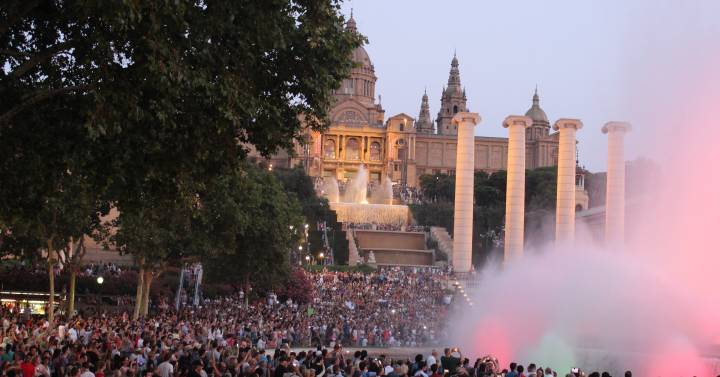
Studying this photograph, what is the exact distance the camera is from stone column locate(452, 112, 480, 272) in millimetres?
61491

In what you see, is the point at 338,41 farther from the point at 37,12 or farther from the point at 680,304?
the point at 680,304

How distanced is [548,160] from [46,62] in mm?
154734

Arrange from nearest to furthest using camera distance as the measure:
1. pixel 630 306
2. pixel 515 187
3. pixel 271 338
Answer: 1. pixel 630 306
2. pixel 271 338
3. pixel 515 187

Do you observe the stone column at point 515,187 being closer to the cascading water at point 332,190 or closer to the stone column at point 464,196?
the stone column at point 464,196

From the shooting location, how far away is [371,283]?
6094cm

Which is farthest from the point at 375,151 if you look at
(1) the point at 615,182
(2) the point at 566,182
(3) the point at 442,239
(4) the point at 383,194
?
(1) the point at 615,182

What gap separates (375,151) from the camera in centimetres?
16262

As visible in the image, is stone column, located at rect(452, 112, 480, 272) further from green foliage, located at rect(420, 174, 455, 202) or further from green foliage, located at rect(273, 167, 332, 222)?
green foliage, located at rect(420, 174, 455, 202)

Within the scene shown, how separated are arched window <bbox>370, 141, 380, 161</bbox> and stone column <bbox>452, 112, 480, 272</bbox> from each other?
99644mm

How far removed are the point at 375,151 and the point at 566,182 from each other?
103 meters

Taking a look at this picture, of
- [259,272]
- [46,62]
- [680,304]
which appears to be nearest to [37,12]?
[46,62]

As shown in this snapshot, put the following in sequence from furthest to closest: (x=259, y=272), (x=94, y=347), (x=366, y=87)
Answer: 1. (x=366, y=87)
2. (x=259, y=272)
3. (x=94, y=347)

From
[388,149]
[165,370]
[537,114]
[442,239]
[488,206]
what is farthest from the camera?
[537,114]

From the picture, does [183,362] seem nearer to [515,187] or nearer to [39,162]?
[39,162]
